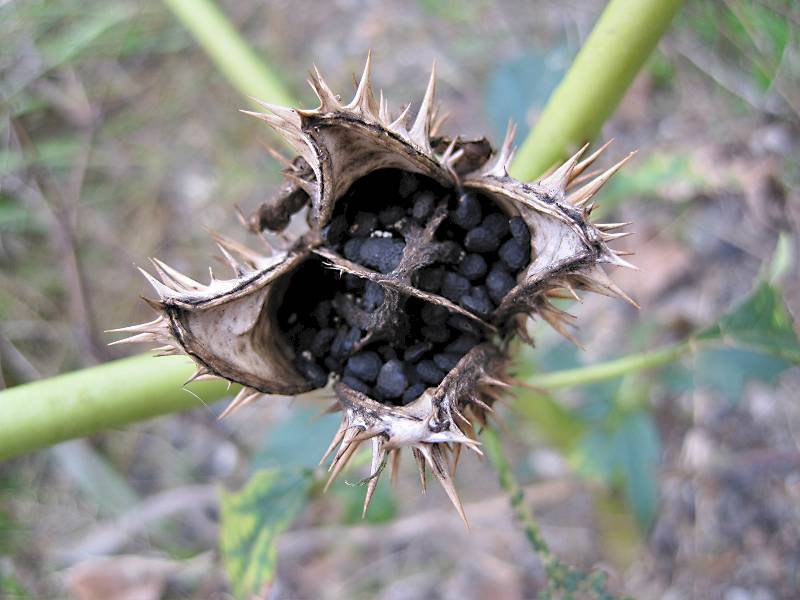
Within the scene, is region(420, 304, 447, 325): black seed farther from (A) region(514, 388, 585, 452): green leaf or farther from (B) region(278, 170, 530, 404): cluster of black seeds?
(A) region(514, 388, 585, 452): green leaf

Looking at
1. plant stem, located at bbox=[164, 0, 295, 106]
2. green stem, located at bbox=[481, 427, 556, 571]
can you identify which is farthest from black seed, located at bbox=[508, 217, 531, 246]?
plant stem, located at bbox=[164, 0, 295, 106]

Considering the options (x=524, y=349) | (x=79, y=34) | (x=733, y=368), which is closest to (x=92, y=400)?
(x=524, y=349)

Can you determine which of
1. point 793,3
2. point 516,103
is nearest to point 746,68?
point 793,3

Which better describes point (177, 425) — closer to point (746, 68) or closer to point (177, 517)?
point (177, 517)

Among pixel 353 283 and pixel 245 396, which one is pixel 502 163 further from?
pixel 245 396

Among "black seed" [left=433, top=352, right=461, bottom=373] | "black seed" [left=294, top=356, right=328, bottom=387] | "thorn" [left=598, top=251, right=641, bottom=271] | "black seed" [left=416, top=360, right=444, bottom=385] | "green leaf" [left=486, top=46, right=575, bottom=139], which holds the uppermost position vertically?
"green leaf" [left=486, top=46, right=575, bottom=139]
